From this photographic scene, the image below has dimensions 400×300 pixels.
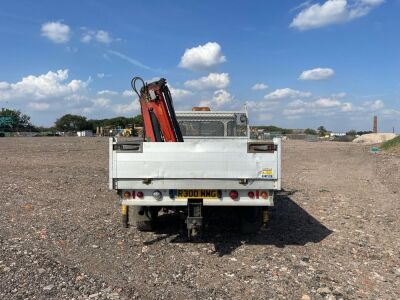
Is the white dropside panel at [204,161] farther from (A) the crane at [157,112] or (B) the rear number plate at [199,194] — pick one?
(A) the crane at [157,112]

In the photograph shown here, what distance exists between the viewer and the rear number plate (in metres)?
6.39

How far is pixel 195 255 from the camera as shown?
6.44 m

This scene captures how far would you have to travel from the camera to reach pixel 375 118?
436ft

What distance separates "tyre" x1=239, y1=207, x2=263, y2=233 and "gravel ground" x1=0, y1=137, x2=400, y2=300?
202 mm

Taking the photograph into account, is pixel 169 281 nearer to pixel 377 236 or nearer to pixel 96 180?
pixel 377 236

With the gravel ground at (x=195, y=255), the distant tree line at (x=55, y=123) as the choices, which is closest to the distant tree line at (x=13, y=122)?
the distant tree line at (x=55, y=123)

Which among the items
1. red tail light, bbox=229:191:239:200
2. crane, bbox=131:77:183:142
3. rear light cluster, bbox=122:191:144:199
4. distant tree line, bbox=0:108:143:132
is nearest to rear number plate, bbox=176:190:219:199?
red tail light, bbox=229:191:239:200

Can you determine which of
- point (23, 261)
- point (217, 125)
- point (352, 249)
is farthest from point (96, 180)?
point (352, 249)

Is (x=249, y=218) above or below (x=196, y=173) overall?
below

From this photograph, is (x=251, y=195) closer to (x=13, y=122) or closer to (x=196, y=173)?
(x=196, y=173)

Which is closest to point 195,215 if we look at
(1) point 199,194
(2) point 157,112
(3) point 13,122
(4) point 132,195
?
(1) point 199,194

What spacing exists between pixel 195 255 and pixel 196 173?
1.26 metres

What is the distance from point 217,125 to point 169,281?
217 inches

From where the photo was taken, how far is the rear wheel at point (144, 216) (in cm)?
714
